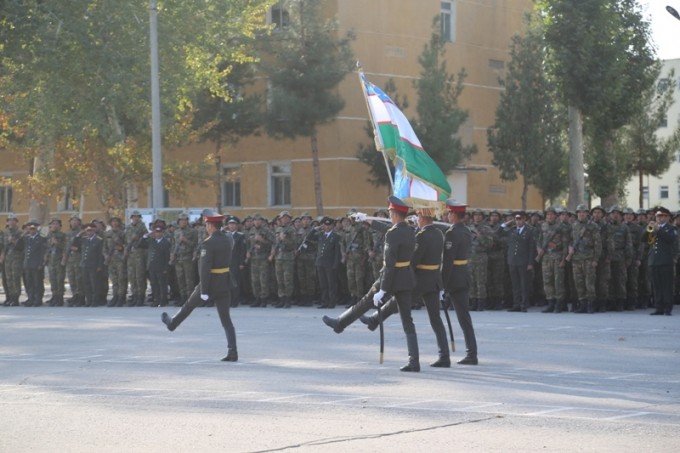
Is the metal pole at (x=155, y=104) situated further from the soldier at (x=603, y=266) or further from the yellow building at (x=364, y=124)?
the soldier at (x=603, y=266)

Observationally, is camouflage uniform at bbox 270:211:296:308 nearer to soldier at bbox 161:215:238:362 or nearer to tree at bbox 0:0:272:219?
tree at bbox 0:0:272:219

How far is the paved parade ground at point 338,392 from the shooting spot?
10109 millimetres

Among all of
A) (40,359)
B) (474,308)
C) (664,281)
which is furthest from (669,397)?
(474,308)

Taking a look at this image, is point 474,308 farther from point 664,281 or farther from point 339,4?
point 339,4

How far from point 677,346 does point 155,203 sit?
1866cm

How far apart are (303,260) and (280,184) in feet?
63.8

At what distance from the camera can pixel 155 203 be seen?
33.4 metres

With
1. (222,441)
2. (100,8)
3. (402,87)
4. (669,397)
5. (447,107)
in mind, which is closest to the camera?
(222,441)

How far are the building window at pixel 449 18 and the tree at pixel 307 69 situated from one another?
7.27 metres

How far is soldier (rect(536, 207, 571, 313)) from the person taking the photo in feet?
81.4

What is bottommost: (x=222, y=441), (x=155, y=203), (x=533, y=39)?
(x=222, y=441)

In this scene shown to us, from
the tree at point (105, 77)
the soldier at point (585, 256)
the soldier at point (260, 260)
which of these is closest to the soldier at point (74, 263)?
the soldier at point (260, 260)

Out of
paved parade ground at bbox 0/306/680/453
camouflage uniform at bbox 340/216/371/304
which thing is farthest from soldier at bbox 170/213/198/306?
paved parade ground at bbox 0/306/680/453

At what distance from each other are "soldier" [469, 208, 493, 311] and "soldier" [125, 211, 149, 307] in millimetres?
8062
